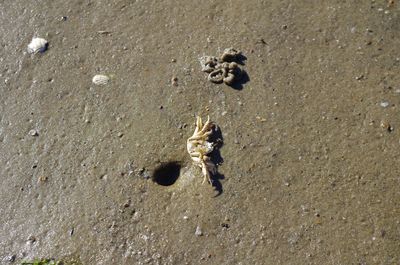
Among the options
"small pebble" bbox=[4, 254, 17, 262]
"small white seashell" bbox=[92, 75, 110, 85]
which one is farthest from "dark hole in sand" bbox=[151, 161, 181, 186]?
"small pebble" bbox=[4, 254, 17, 262]

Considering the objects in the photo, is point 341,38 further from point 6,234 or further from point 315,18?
point 6,234

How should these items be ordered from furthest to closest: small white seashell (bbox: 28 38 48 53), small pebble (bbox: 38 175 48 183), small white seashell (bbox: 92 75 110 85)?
small white seashell (bbox: 28 38 48 53), small white seashell (bbox: 92 75 110 85), small pebble (bbox: 38 175 48 183)

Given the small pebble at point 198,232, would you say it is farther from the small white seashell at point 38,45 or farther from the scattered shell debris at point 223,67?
the small white seashell at point 38,45

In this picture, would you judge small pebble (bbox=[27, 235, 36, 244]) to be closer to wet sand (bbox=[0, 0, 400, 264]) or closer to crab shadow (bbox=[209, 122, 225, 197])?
wet sand (bbox=[0, 0, 400, 264])

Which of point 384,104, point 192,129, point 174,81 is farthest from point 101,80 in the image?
point 384,104

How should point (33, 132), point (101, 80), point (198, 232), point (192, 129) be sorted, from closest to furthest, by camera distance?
point (198, 232) → point (192, 129) → point (33, 132) → point (101, 80)

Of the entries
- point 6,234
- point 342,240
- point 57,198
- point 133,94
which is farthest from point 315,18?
point 6,234

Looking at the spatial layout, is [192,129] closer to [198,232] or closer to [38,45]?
[198,232]
